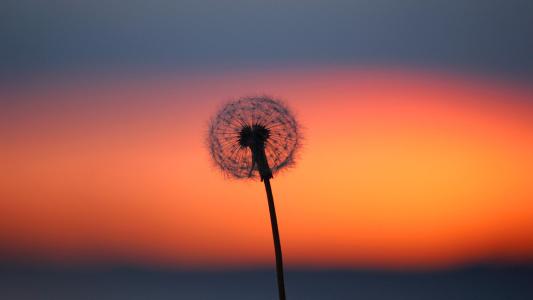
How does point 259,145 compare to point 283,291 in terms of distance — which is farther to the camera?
point 259,145

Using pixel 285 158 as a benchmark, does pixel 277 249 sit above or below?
below

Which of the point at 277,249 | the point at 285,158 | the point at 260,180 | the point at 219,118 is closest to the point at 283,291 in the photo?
the point at 277,249

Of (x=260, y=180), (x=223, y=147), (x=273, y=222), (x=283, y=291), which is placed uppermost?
(x=223, y=147)

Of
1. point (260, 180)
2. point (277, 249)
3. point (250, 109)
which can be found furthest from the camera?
point (250, 109)

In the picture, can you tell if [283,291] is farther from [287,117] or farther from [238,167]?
[287,117]
